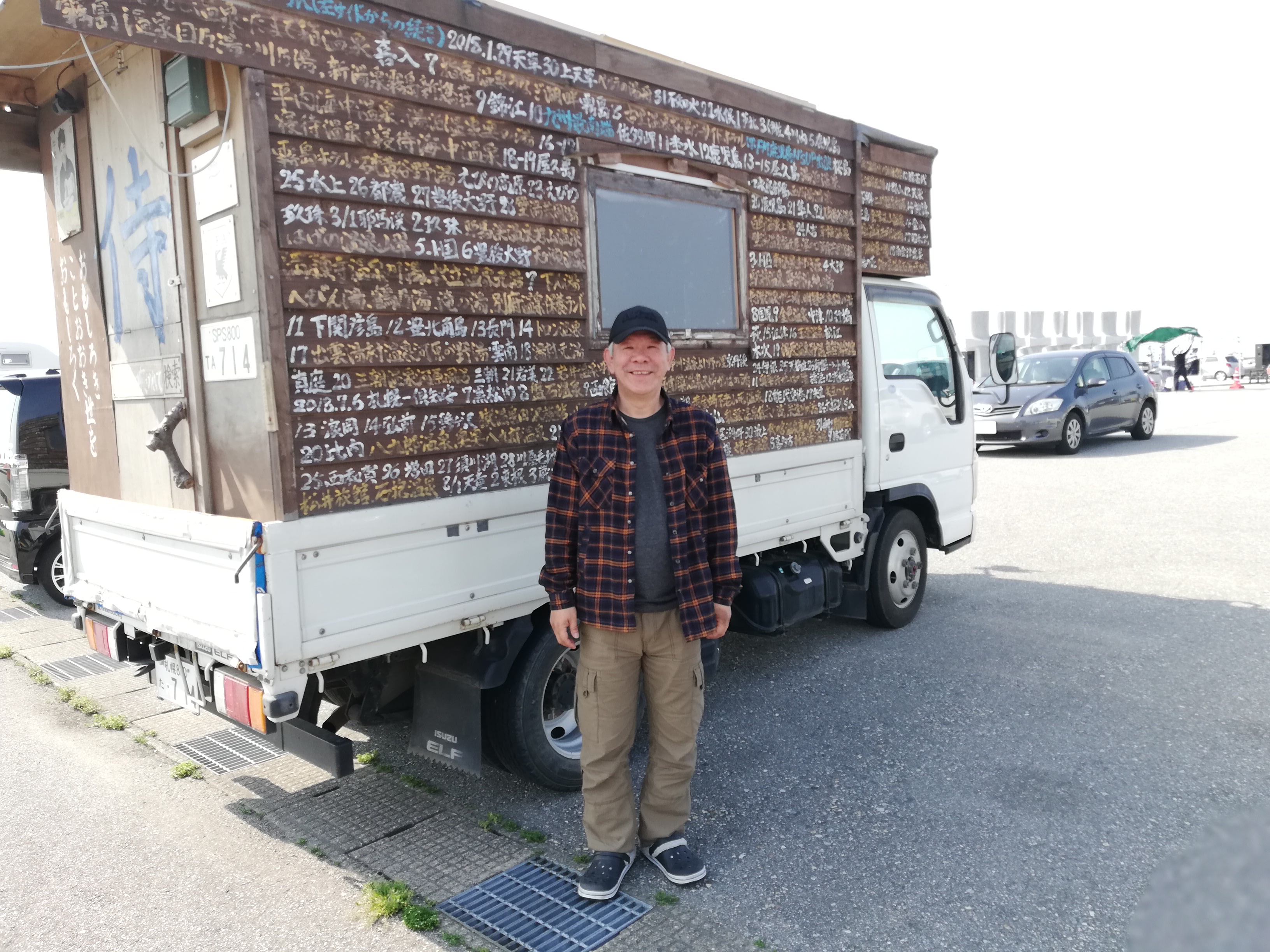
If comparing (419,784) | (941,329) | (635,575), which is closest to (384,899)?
(419,784)

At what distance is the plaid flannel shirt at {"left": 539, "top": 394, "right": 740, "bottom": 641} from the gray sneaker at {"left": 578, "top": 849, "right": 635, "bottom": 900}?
806 millimetres

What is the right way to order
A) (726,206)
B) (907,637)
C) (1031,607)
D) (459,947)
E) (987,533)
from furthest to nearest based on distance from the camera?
(987,533) → (1031,607) → (907,637) → (726,206) → (459,947)

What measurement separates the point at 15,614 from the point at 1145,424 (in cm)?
1674

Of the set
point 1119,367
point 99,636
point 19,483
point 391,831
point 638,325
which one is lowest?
point 391,831

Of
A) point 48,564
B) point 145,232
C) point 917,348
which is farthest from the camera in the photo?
point 48,564

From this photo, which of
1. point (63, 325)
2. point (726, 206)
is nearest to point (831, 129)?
point (726, 206)

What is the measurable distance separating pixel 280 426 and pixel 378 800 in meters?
1.84

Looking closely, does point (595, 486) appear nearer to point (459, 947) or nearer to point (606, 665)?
point (606, 665)

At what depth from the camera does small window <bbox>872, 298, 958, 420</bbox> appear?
19.2 ft

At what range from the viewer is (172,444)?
339 cm

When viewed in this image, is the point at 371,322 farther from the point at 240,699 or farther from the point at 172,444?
the point at 240,699

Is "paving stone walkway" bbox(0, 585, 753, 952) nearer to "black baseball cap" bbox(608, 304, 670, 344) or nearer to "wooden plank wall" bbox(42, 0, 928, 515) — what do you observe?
"wooden plank wall" bbox(42, 0, 928, 515)

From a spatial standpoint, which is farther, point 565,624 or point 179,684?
point 179,684

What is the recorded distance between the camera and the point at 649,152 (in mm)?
4188
